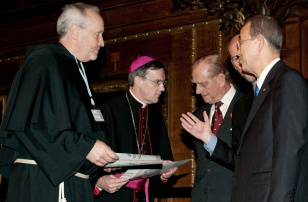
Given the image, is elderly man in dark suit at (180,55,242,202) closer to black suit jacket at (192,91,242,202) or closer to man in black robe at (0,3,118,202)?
black suit jacket at (192,91,242,202)

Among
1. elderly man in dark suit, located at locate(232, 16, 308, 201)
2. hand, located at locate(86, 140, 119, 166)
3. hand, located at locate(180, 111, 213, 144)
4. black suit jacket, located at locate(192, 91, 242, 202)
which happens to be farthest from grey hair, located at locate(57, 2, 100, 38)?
black suit jacket, located at locate(192, 91, 242, 202)

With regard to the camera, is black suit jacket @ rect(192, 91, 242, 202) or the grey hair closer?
the grey hair

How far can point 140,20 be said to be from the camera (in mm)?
6621

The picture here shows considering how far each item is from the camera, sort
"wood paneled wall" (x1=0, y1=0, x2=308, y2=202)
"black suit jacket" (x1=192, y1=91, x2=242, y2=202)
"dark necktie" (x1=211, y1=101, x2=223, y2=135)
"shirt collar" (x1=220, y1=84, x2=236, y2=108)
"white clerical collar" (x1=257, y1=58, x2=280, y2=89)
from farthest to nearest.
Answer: "wood paneled wall" (x1=0, y1=0, x2=308, y2=202) → "shirt collar" (x1=220, y1=84, x2=236, y2=108) → "dark necktie" (x1=211, y1=101, x2=223, y2=135) → "black suit jacket" (x1=192, y1=91, x2=242, y2=202) → "white clerical collar" (x1=257, y1=58, x2=280, y2=89)

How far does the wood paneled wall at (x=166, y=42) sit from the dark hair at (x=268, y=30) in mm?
2226

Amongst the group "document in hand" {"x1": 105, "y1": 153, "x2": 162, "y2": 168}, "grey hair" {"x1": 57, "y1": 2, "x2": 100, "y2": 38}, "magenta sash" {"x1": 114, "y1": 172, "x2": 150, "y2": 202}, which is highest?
"grey hair" {"x1": 57, "y1": 2, "x2": 100, "y2": 38}

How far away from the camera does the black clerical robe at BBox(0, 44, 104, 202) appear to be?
3.25m

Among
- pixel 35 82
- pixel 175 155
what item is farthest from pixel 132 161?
pixel 175 155

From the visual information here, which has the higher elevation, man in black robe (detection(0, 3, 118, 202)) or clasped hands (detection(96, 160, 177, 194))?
man in black robe (detection(0, 3, 118, 202))

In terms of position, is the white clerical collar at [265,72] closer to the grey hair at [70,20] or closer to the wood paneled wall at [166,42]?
the grey hair at [70,20]

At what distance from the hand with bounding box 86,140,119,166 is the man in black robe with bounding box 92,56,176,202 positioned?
130cm

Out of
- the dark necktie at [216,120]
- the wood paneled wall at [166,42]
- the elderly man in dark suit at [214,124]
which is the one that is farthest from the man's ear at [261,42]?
the wood paneled wall at [166,42]

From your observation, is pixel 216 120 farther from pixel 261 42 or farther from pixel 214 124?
Answer: pixel 261 42

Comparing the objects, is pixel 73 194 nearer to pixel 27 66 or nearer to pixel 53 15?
pixel 27 66
